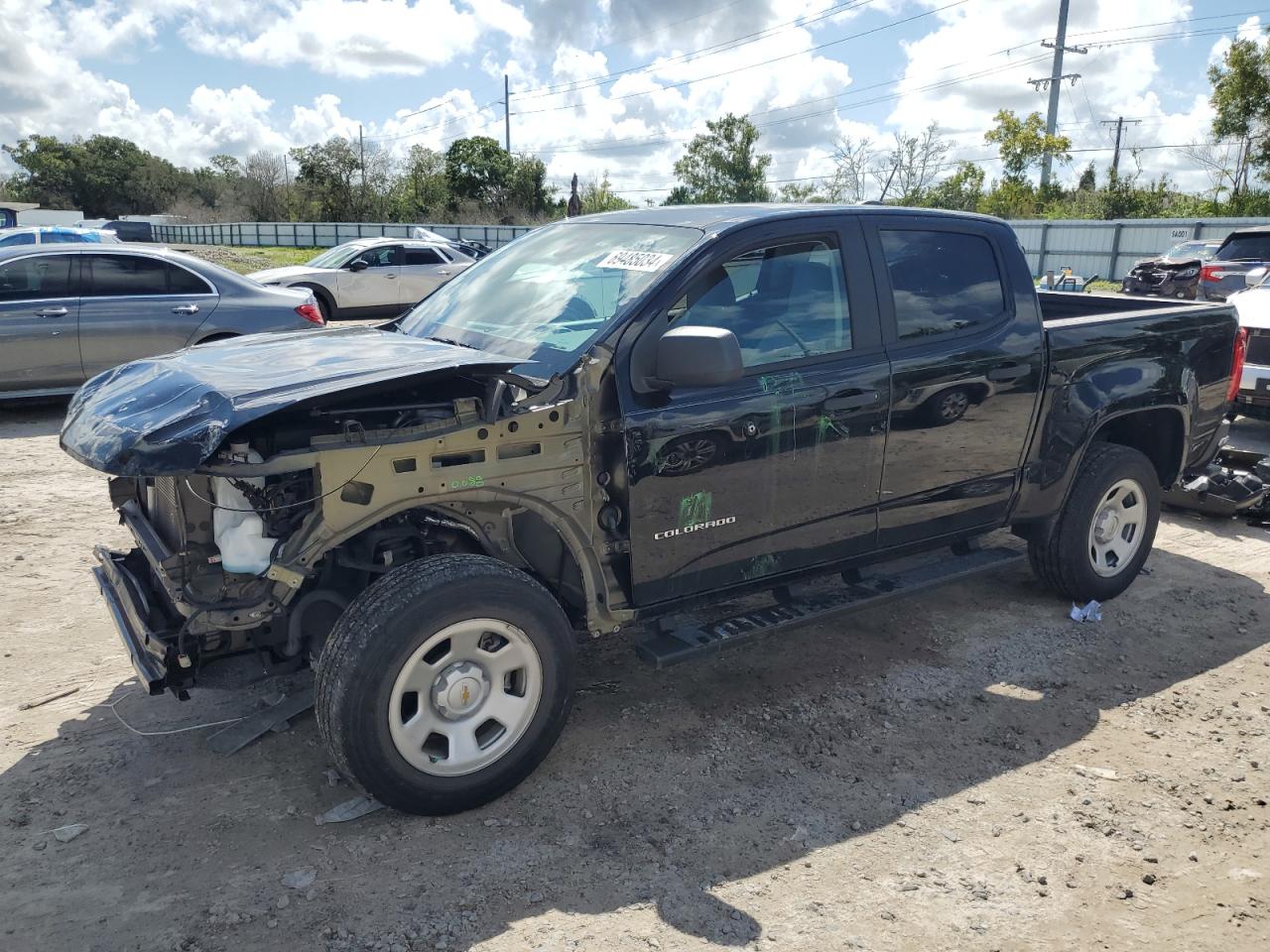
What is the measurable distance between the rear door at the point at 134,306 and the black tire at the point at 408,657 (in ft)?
22.6

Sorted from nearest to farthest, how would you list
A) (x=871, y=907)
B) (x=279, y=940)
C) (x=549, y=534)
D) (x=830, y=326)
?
(x=279, y=940), (x=871, y=907), (x=549, y=534), (x=830, y=326)

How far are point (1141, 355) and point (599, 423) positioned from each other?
3163mm

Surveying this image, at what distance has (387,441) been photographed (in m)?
3.08

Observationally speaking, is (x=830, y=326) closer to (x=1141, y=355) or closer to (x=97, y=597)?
(x=1141, y=355)

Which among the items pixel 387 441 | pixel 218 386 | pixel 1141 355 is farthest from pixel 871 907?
pixel 1141 355

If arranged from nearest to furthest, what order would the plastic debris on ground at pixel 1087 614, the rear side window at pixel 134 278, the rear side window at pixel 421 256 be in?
the plastic debris on ground at pixel 1087 614 < the rear side window at pixel 134 278 < the rear side window at pixel 421 256

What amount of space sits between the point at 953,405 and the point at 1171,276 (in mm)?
14022

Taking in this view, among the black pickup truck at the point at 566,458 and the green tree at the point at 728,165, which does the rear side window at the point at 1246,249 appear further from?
the green tree at the point at 728,165

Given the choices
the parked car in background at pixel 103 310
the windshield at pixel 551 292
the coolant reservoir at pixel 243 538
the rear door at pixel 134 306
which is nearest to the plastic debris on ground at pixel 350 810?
the coolant reservoir at pixel 243 538

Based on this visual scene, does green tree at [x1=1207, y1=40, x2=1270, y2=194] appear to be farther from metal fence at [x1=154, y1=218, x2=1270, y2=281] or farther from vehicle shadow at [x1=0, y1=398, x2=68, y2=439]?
vehicle shadow at [x1=0, y1=398, x2=68, y2=439]

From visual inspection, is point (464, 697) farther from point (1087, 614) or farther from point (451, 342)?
point (1087, 614)

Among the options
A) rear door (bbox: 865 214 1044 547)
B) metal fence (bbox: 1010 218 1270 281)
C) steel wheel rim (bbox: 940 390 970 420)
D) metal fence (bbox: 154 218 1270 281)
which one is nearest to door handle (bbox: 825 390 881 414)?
rear door (bbox: 865 214 1044 547)

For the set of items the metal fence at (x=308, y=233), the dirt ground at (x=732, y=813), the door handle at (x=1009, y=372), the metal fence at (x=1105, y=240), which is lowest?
the dirt ground at (x=732, y=813)

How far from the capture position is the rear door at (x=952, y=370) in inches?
163
